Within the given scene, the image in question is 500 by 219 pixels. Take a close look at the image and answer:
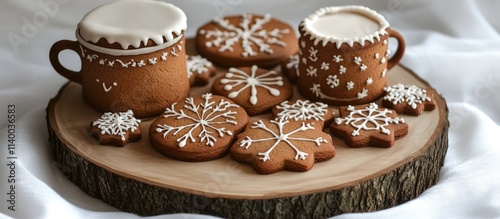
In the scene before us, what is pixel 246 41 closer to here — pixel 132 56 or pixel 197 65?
pixel 197 65

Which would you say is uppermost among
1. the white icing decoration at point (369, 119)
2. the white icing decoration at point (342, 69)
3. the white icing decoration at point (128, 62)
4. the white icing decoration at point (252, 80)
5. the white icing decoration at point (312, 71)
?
the white icing decoration at point (128, 62)

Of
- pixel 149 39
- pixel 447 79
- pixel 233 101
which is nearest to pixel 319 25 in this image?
pixel 233 101

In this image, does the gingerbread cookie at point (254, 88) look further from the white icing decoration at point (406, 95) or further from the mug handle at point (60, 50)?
the mug handle at point (60, 50)

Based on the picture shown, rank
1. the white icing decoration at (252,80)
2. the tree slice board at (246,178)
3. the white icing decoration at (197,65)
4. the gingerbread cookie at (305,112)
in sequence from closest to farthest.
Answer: the tree slice board at (246,178) < the gingerbread cookie at (305,112) < the white icing decoration at (252,80) < the white icing decoration at (197,65)

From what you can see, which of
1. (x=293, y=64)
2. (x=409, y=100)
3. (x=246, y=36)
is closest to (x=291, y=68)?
(x=293, y=64)

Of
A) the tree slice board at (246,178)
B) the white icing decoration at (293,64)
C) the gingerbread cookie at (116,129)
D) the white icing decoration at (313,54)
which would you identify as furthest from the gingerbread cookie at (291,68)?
the gingerbread cookie at (116,129)

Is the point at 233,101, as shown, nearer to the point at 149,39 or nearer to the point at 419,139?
the point at 149,39
